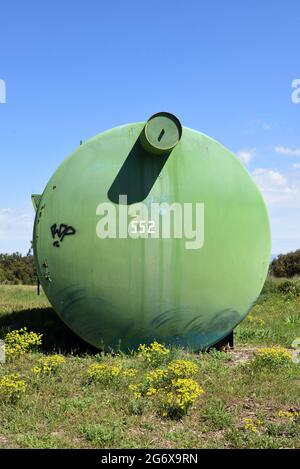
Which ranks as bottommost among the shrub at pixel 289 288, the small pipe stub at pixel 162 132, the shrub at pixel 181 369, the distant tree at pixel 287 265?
the shrub at pixel 181 369

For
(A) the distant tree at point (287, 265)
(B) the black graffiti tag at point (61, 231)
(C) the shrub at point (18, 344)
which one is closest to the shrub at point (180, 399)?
(B) the black graffiti tag at point (61, 231)

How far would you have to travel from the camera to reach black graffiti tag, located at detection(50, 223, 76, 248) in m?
5.75

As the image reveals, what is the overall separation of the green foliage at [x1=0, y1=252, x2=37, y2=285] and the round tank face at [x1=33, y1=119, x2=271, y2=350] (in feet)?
80.4

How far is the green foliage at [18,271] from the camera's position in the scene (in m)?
30.5

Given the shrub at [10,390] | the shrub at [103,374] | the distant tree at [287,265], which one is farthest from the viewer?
the distant tree at [287,265]

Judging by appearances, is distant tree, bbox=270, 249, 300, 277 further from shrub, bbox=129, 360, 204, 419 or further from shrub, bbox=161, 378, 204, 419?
shrub, bbox=161, 378, 204, 419

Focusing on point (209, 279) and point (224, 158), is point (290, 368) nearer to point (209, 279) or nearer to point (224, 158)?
point (209, 279)

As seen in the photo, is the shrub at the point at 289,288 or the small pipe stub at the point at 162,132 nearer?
the small pipe stub at the point at 162,132

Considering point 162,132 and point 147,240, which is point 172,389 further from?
point 162,132

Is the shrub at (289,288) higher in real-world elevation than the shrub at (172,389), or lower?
higher

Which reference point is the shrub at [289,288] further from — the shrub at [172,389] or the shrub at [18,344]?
the shrub at [172,389]

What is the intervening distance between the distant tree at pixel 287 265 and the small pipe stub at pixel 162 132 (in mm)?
23705

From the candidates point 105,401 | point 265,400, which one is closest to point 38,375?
point 105,401

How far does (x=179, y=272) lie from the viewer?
561cm
